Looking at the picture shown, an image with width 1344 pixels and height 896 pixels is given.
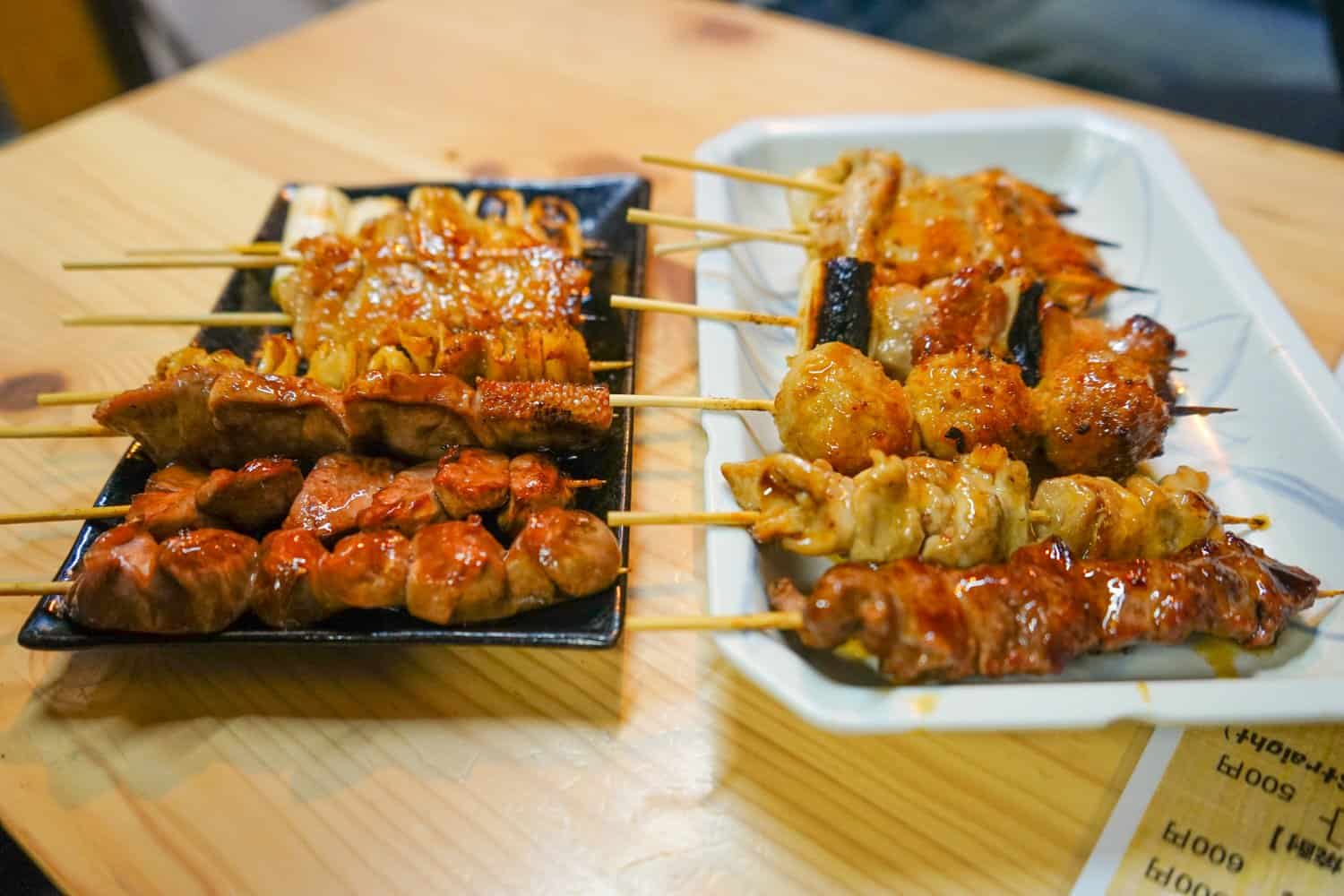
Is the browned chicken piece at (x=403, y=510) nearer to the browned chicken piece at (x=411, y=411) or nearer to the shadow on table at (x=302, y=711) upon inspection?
the browned chicken piece at (x=411, y=411)

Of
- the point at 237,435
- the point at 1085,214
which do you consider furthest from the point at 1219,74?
the point at 237,435

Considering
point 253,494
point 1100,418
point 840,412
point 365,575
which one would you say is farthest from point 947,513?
point 253,494

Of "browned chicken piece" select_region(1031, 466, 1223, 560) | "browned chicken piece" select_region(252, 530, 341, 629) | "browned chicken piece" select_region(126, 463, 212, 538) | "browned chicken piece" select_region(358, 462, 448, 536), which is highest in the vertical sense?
"browned chicken piece" select_region(1031, 466, 1223, 560)

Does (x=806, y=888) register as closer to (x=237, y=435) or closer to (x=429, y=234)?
(x=237, y=435)

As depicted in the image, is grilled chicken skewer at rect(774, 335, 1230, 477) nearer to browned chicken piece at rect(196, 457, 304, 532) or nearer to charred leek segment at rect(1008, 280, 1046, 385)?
charred leek segment at rect(1008, 280, 1046, 385)

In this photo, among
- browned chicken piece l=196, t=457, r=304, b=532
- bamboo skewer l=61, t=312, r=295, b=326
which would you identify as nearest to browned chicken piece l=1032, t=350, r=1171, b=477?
browned chicken piece l=196, t=457, r=304, b=532

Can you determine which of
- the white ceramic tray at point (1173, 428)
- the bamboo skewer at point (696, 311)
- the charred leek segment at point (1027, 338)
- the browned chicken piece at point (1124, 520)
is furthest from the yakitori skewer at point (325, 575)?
the charred leek segment at point (1027, 338)
